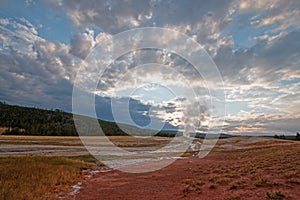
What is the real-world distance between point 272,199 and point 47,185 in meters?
12.1

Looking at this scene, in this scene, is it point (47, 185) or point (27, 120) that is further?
point (27, 120)

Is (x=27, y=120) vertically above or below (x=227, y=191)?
above

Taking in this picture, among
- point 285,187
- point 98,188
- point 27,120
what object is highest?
point 27,120

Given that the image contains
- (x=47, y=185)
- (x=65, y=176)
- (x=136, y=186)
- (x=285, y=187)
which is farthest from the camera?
(x=65, y=176)

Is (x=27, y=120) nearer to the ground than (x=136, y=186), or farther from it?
farther from it

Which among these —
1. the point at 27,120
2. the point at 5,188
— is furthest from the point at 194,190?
the point at 27,120

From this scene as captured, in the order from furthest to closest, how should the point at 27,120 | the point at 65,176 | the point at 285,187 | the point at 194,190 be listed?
the point at 27,120
the point at 65,176
the point at 194,190
the point at 285,187

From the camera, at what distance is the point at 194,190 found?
498 inches

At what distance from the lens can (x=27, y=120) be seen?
140625 mm

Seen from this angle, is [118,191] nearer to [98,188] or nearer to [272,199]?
[98,188]

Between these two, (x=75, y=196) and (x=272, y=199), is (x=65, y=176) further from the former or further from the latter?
(x=272, y=199)

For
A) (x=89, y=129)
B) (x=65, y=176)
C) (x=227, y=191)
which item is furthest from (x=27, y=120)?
(x=227, y=191)

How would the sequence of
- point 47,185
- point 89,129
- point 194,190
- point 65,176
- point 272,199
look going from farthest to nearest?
point 89,129
point 65,176
point 47,185
point 194,190
point 272,199

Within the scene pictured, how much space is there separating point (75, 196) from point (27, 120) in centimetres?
14724
